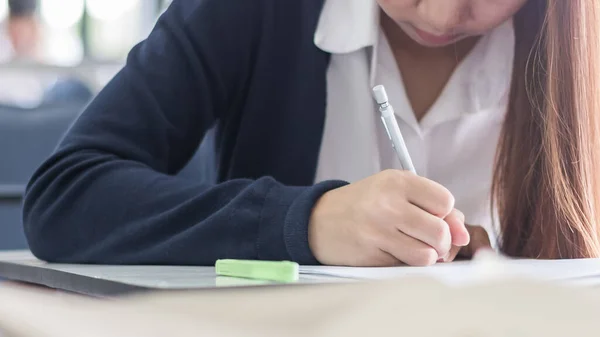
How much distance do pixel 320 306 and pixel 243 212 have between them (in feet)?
1.36

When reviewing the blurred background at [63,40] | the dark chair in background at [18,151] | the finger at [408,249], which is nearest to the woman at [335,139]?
the finger at [408,249]

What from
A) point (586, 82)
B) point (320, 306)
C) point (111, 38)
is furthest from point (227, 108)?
point (111, 38)

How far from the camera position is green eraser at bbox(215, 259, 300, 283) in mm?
396

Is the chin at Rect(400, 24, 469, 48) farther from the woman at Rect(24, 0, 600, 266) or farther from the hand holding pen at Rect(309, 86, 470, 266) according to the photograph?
the hand holding pen at Rect(309, 86, 470, 266)

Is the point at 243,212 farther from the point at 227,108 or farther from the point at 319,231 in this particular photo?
the point at 227,108

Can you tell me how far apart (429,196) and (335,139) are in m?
0.35

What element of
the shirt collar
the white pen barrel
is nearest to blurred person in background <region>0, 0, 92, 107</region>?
the shirt collar

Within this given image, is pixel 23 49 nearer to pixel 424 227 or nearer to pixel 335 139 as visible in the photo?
pixel 335 139

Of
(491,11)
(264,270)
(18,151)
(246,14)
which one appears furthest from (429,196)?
(18,151)

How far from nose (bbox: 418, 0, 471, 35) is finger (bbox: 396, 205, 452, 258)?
9.3 inches

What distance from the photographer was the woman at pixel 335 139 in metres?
0.56

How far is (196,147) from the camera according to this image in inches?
34.4

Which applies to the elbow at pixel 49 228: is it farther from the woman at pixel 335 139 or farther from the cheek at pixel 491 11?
the cheek at pixel 491 11

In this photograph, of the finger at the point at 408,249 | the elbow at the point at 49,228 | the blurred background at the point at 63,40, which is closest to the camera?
the finger at the point at 408,249
